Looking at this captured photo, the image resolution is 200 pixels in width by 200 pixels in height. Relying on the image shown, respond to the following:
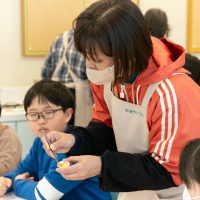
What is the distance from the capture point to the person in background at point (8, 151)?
6.07ft

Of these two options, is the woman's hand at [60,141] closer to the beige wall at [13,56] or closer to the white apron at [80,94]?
the white apron at [80,94]

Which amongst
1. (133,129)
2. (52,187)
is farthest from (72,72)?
(133,129)

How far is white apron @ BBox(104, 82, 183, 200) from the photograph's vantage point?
114 cm

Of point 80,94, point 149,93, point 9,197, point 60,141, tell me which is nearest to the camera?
point 149,93

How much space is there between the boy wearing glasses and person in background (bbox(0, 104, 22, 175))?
0.56ft

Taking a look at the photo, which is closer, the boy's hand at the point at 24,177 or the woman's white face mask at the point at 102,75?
the woman's white face mask at the point at 102,75

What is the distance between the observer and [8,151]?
6.25 feet

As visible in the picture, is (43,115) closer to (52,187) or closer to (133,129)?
(52,187)

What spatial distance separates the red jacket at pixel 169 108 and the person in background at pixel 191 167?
0.17 feet

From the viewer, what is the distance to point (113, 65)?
3.44 feet

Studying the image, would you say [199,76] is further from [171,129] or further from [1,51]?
[1,51]

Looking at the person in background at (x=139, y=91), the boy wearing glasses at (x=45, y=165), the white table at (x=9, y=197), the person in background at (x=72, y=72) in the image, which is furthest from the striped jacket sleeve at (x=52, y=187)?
the person in background at (x=72, y=72)

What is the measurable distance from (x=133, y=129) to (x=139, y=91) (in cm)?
12

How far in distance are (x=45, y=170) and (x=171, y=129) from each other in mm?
702
